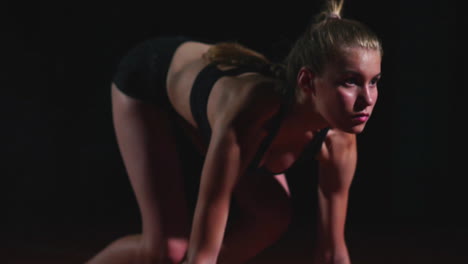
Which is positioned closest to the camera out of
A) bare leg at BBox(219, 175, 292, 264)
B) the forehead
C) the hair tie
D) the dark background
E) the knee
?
the forehead

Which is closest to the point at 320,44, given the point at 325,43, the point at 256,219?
the point at 325,43

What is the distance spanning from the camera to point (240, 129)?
1.31 m

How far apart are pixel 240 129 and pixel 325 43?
23cm

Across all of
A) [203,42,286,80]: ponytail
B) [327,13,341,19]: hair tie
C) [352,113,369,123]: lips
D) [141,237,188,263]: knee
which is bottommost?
[141,237,188,263]: knee

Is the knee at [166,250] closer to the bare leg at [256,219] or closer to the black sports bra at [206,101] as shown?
the bare leg at [256,219]

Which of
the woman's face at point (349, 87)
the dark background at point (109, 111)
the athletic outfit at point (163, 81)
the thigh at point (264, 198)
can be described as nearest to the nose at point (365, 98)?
the woman's face at point (349, 87)

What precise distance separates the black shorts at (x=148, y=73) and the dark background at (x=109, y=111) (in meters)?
1.36

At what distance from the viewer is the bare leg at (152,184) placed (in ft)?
5.18

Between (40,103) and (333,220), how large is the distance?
1991 millimetres

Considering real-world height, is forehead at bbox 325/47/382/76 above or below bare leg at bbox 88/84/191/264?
above

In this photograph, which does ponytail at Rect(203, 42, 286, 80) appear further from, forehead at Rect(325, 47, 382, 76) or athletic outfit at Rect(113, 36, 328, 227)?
forehead at Rect(325, 47, 382, 76)

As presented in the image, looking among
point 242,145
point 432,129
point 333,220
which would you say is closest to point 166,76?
point 242,145

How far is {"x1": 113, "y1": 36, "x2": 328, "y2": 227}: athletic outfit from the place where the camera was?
148 cm

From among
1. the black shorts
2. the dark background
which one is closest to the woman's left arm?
the black shorts
